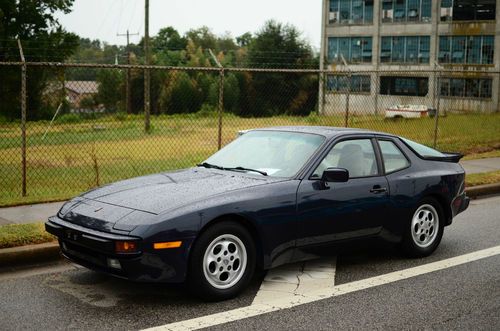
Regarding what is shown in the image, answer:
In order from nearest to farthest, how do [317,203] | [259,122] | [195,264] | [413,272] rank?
[195,264], [317,203], [413,272], [259,122]

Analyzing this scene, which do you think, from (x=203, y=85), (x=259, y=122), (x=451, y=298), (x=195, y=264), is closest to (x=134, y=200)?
(x=195, y=264)

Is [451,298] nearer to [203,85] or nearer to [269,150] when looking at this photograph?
[269,150]

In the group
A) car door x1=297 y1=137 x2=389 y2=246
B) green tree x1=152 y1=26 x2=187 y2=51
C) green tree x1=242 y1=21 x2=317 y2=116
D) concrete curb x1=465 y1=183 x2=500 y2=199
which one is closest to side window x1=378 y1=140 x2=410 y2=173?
car door x1=297 y1=137 x2=389 y2=246

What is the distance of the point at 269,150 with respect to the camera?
6391 millimetres

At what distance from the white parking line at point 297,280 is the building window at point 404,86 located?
4961 cm

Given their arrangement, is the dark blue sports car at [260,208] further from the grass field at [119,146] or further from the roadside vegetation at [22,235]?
the grass field at [119,146]

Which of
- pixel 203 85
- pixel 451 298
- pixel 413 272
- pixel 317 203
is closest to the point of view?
pixel 451 298

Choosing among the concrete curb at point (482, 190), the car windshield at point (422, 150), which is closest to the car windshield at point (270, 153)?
the car windshield at point (422, 150)

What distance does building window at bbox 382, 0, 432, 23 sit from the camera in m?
55.4

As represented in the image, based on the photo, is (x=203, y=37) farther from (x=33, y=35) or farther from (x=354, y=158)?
(x=354, y=158)

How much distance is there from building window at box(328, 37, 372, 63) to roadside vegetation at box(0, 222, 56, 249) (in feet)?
179

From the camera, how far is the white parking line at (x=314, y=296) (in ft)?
15.8

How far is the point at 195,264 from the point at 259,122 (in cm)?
2002

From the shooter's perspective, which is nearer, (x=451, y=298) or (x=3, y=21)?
(x=451, y=298)
